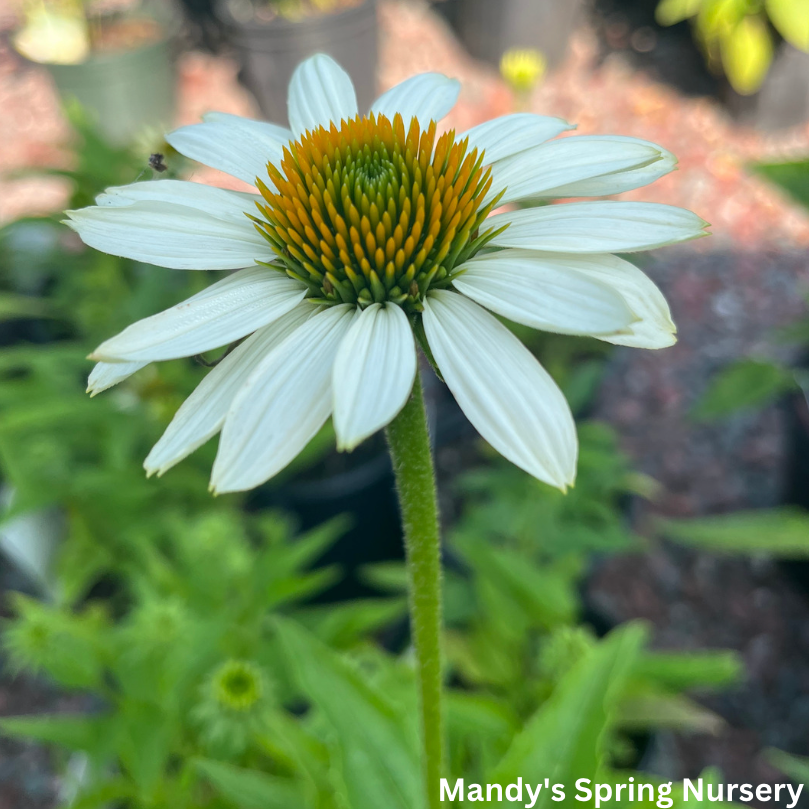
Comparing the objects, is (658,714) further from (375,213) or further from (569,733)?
(375,213)

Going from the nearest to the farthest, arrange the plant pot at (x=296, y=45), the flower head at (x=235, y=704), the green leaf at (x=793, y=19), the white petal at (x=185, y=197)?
the white petal at (x=185, y=197) < the flower head at (x=235, y=704) < the green leaf at (x=793, y=19) < the plant pot at (x=296, y=45)

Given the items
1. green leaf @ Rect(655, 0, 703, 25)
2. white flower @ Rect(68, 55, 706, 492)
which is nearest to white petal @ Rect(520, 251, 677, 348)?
white flower @ Rect(68, 55, 706, 492)

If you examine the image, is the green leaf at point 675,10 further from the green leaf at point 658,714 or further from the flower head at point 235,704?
the flower head at point 235,704

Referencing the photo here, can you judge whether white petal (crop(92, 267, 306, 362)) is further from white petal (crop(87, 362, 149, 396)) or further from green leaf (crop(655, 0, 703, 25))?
green leaf (crop(655, 0, 703, 25))

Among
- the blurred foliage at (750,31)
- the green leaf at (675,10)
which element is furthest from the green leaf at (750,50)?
the green leaf at (675,10)

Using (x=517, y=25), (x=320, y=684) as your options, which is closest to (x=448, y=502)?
(x=320, y=684)

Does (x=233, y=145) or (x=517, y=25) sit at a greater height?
(x=517, y=25)

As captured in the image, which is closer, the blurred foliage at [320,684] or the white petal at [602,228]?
the white petal at [602,228]
